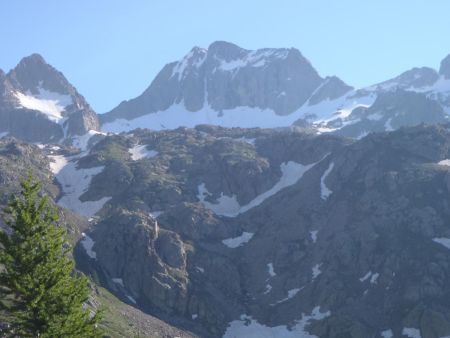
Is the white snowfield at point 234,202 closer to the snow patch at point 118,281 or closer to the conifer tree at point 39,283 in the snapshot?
the snow patch at point 118,281

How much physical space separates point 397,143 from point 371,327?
7958 centimetres

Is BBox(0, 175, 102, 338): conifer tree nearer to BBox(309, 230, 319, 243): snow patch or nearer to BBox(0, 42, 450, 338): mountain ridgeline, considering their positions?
BBox(0, 42, 450, 338): mountain ridgeline

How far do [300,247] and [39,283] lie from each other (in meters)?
130

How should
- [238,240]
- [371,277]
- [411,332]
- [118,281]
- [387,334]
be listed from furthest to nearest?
[238,240]
[118,281]
[371,277]
[387,334]
[411,332]

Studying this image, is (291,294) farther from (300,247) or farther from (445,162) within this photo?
(445,162)

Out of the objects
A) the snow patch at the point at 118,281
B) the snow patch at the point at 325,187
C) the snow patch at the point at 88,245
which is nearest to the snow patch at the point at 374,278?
the snow patch at the point at 325,187

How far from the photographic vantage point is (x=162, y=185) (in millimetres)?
198375

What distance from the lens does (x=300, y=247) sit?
519 feet

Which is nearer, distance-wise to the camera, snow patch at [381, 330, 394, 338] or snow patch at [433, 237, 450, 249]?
snow patch at [381, 330, 394, 338]

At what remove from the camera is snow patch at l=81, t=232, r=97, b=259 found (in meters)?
151

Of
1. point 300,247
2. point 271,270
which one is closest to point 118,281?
point 271,270

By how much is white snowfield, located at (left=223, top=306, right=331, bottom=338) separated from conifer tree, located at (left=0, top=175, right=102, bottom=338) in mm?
100056

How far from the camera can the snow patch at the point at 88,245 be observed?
151312mm

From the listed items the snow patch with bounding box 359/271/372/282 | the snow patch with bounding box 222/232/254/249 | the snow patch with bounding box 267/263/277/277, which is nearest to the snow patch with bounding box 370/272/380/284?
the snow patch with bounding box 359/271/372/282
